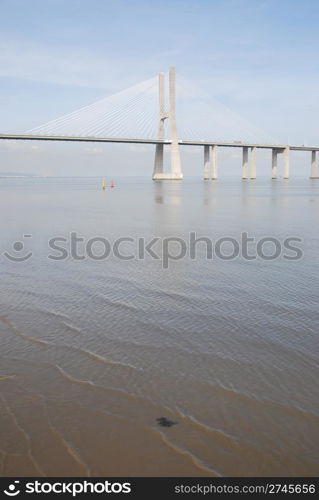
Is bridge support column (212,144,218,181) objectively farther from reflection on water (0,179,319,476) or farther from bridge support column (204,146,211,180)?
reflection on water (0,179,319,476)

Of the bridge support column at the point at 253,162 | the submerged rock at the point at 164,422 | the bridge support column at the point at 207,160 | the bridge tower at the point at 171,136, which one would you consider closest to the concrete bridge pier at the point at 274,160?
the bridge support column at the point at 253,162

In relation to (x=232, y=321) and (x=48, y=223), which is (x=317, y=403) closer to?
(x=232, y=321)

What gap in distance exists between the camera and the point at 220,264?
10.1 meters

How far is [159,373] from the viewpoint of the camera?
448cm

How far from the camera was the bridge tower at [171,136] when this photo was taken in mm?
75812

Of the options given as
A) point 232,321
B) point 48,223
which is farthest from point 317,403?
point 48,223

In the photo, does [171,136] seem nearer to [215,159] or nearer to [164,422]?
[215,159]

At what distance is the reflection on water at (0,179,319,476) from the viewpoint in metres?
3.20

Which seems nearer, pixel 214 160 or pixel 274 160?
pixel 214 160

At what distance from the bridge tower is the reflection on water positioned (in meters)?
70.9

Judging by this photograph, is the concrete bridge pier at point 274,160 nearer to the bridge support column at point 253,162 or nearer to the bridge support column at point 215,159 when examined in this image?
the bridge support column at point 253,162

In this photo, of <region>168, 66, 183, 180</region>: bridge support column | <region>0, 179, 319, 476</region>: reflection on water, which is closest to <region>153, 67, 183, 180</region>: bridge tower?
<region>168, 66, 183, 180</region>: bridge support column

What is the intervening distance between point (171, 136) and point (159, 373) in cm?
7670

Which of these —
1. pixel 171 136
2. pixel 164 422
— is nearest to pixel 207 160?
pixel 171 136
